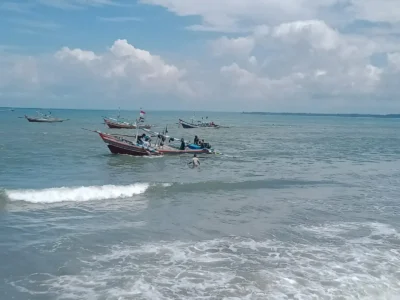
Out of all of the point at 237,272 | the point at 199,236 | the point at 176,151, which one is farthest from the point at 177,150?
the point at 237,272

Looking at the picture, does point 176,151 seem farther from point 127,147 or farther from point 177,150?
point 127,147

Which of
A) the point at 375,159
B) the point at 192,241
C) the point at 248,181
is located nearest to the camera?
the point at 192,241

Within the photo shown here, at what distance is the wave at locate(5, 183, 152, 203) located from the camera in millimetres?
19188

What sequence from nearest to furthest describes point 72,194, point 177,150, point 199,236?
point 199,236, point 72,194, point 177,150

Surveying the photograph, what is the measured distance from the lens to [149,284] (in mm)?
10188

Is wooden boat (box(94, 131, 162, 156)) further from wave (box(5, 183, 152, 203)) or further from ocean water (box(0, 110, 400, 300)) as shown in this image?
wave (box(5, 183, 152, 203))

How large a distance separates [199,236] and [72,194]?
27.9 feet

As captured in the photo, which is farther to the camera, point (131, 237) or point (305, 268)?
point (131, 237)

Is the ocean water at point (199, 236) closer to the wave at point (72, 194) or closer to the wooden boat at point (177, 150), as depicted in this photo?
the wave at point (72, 194)

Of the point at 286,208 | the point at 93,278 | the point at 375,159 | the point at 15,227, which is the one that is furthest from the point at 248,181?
the point at 375,159

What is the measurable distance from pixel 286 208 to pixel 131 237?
7271 mm

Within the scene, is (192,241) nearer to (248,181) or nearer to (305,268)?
(305,268)

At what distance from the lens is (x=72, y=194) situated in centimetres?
1984

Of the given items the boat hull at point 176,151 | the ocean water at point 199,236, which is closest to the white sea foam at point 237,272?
the ocean water at point 199,236
